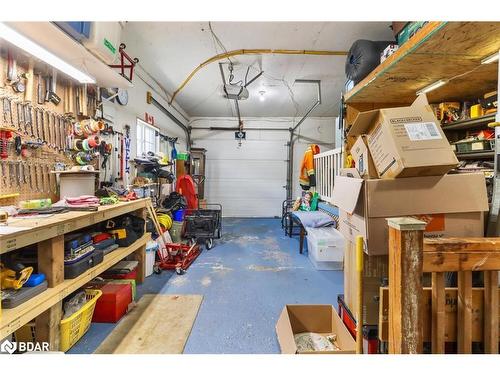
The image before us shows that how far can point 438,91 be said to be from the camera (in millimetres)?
2494

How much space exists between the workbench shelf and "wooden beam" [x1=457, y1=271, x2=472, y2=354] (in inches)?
93.8

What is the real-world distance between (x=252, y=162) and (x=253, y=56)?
153 inches

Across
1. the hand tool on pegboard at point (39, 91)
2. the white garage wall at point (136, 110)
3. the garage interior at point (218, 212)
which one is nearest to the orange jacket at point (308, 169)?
the garage interior at point (218, 212)

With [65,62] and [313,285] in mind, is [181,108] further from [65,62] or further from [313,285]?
[313,285]

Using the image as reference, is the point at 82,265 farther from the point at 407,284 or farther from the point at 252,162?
the point at 252,162

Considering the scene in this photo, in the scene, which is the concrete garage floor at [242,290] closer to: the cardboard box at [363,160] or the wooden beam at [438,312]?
the wooden beam at [438,312]

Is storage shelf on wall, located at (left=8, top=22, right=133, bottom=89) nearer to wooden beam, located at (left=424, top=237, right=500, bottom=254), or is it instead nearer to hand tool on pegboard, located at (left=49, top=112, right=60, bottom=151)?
hand tool on pegboard, located at (left=49, top=112, right=60, bottom=151)

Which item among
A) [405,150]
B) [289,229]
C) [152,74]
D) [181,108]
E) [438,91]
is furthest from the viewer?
[181,108]

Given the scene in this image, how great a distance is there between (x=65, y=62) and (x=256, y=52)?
89.2 inches

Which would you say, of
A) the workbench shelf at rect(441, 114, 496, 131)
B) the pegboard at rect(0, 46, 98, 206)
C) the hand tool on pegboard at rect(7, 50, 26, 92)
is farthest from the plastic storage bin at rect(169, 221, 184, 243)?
the workbench shelf at rect(441, 114, 496, 131)

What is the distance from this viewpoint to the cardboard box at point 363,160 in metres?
1.43

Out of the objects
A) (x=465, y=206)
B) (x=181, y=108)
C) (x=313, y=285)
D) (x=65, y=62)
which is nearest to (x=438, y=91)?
(x=465, y=206)

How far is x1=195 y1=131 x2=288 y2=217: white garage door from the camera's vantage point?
7.02m

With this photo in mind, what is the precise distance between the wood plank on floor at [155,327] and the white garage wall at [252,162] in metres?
4.77
